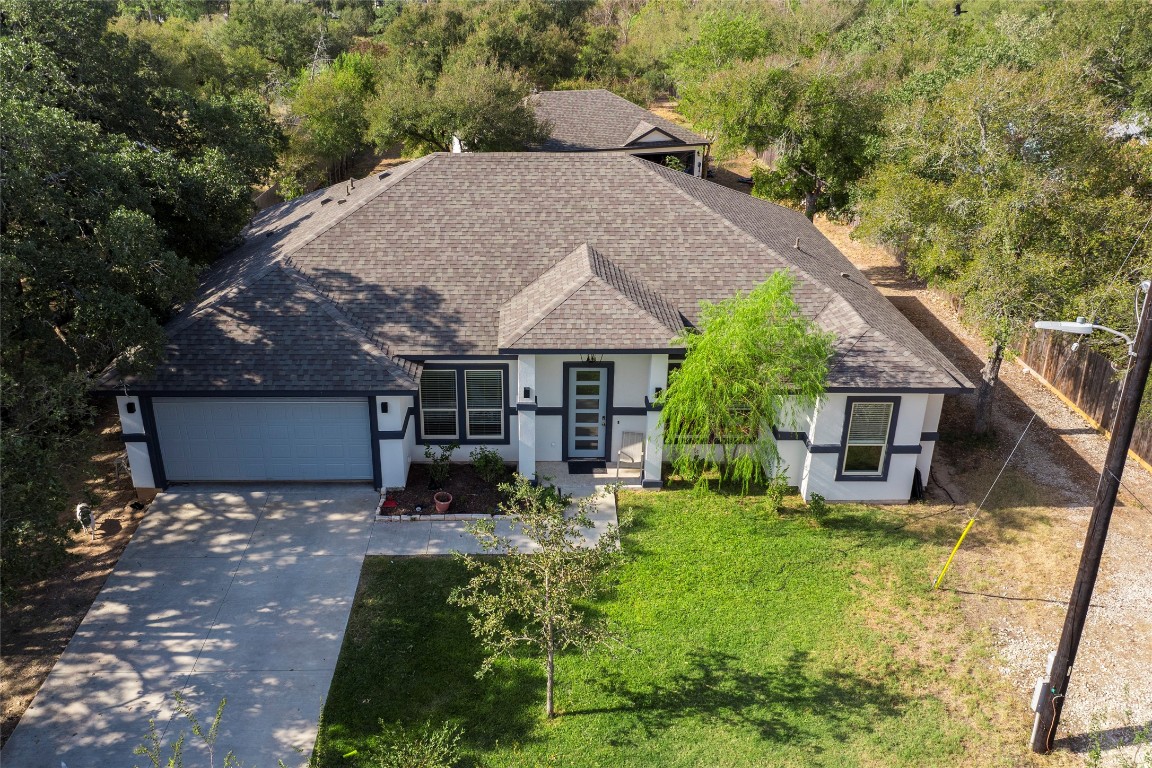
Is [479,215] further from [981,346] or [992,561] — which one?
[981,346]

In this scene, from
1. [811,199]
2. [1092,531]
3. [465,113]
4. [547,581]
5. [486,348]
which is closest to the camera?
[1092,531]

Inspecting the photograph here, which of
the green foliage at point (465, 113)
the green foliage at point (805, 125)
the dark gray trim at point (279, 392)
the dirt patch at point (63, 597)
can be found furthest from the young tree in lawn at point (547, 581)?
the green foliage at point (465, 113)

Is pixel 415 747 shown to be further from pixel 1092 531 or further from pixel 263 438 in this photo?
pixel 1092 531

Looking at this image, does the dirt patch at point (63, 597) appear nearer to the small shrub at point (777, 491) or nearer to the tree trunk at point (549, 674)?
the tree trunk at point (549, 674)

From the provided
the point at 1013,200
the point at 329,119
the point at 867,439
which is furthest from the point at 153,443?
the point at 329,119

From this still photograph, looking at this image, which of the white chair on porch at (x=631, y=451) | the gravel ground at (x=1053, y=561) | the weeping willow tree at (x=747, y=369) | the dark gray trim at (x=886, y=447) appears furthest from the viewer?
the white chair on porch at (x=631, y=451)
